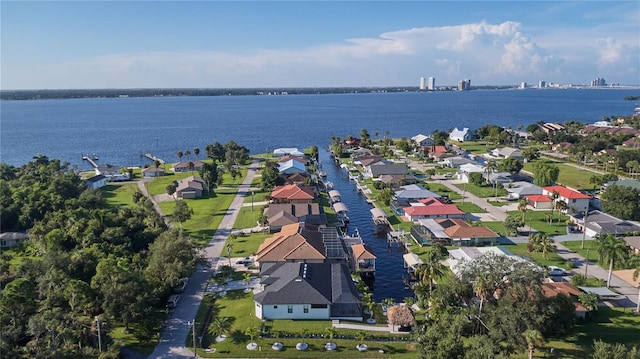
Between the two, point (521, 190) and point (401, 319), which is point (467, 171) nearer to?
point (521, 190)

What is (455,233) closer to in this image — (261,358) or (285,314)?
(285,314)

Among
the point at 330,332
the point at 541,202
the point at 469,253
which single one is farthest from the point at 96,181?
the point at 541,202

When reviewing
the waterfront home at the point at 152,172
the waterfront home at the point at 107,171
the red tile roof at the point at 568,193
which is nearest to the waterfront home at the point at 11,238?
the waterfront home at the point at 107,171

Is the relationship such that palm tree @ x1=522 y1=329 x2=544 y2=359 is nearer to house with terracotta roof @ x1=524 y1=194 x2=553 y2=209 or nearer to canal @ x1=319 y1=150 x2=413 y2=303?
canal @ x1=319 y1=150 x2=413 y2=303

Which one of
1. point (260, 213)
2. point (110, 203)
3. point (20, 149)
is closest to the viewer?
point (260, 213)

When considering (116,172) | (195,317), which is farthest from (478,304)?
(116,172)

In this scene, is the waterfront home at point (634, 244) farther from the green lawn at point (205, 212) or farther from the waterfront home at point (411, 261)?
the green lawn at point (205, 212)
